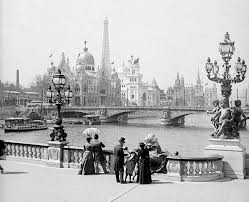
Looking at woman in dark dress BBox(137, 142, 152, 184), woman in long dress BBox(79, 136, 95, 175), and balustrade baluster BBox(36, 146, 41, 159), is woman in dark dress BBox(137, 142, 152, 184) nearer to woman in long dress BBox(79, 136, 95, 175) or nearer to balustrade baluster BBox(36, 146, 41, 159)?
woman in long dress BBox(79, 136, 95, 175)

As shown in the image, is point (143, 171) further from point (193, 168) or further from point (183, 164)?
point (193, 168)

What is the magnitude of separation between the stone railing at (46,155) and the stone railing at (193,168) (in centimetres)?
218

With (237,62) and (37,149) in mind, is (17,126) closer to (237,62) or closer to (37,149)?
(37,149)

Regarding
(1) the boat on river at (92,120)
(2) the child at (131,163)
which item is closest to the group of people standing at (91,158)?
(2) the child at (131,163)

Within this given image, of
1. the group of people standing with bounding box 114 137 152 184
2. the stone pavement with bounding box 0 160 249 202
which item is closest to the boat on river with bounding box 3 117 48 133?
the stone pavement with bounding box 0 160 249 202

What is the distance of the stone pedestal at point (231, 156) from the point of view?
12.5m

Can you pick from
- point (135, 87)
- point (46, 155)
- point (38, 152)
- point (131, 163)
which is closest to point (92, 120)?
point (38, 152)

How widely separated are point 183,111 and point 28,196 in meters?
74.8

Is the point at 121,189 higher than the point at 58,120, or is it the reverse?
the point at 58,120

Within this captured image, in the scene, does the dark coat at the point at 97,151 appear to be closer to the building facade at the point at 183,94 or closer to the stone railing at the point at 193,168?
the stone railing at the point at 193,168

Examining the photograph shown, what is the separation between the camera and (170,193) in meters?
10.3

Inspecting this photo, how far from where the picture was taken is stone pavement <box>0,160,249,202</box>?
9.82 m

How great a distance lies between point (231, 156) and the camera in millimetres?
12672

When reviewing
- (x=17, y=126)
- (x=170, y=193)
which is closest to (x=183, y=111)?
(x=17, y=126)
